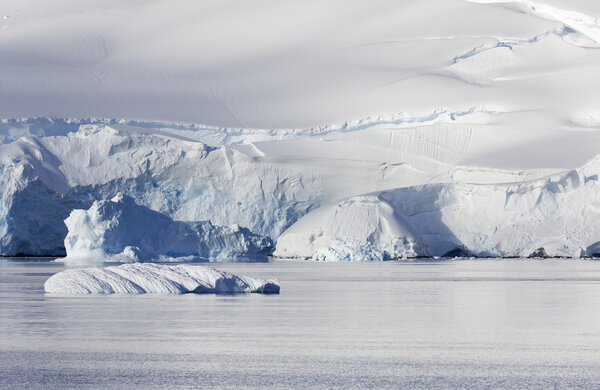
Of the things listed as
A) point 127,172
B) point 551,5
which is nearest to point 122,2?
point 127,172

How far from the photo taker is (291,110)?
45.7m

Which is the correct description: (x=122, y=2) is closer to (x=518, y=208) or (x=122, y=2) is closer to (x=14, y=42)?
(x=14, y=42)

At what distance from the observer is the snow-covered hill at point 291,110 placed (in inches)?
1490

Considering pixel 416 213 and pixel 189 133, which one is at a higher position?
pixel 189 133

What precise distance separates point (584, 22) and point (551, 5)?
2213 millimetres

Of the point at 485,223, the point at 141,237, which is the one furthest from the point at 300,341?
the point at 485,223

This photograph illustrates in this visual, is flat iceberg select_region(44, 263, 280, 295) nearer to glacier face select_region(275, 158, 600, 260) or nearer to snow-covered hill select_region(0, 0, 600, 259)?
snow-covered hill select_region(0, 0, 600, 259)

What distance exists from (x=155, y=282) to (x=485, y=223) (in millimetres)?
24711

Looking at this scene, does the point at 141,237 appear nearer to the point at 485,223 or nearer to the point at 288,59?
the point at 485,223

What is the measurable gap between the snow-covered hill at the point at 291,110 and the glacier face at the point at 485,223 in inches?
4.4

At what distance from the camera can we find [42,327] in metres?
11.2

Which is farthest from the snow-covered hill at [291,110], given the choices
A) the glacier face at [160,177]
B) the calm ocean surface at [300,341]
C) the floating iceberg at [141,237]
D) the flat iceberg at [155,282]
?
the calm ocean surface at [300,341]

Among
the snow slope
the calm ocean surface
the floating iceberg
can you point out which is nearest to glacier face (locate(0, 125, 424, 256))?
the snow slope

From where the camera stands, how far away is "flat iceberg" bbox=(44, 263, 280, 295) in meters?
16.9
